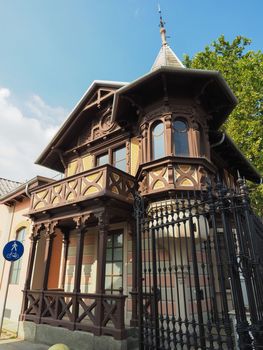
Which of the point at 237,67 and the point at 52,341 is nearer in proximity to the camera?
the point at 52,341

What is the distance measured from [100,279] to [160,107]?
18.7ft

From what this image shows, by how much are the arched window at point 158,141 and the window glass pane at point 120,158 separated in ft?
6.42

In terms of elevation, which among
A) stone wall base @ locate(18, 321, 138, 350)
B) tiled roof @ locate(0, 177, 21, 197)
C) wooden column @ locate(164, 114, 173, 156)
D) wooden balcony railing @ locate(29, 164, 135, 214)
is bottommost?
stone wall base @ locate(18, 321, 138, 350)

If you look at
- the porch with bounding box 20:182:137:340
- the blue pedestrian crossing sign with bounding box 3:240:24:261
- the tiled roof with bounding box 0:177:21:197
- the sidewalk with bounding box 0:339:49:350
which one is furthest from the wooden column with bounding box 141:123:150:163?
the tiled roof with bounding box 0:177:21:197

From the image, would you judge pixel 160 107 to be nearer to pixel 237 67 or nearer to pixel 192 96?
pixel 192 96

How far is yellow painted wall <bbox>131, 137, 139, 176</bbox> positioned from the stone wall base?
17.0 feet

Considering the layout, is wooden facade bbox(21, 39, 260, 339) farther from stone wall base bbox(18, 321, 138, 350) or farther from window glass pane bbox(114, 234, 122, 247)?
stone wall base bbox(18, 321, 138, 350)

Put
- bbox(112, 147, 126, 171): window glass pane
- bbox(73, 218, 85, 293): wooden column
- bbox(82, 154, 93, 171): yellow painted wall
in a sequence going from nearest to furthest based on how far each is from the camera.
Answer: bbox(73, 218, 85, 293): wooden column < bbox(112, 147, 126, 171): window glass pane < bbox(82, 154, 93, 171): yellow painted wall

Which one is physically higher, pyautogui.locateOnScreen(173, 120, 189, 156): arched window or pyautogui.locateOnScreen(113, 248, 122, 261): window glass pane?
pyautogui.locateOnScreen(173, 120, 189, 156): arched window

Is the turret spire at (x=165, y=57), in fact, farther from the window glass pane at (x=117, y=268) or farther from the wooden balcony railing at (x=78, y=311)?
the wooden balcony railing at (x=78, y=311)

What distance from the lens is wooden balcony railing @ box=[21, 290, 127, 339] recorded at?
644 cm

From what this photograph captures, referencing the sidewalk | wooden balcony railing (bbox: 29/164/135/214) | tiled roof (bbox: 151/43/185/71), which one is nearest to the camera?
the sidewalk

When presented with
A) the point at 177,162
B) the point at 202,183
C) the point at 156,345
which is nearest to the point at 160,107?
the point at 177,162

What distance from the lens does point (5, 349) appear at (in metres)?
7.00
